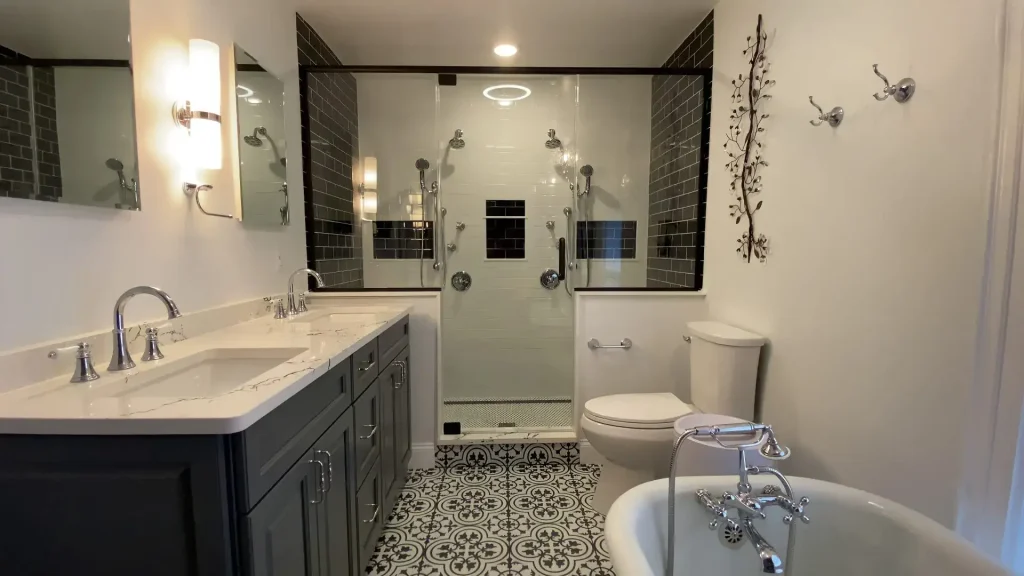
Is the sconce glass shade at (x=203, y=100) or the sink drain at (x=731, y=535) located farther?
the sconce glass shade at (x=203, y=100)

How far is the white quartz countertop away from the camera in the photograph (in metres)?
0.80

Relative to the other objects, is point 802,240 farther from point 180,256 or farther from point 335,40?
point 335,40

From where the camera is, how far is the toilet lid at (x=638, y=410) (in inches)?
74.5

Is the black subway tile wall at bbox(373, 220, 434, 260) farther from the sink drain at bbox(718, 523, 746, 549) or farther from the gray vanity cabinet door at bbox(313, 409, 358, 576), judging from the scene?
the sink drain at bbox(718, 523, 746, 549)

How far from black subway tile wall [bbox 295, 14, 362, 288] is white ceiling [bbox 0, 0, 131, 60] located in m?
1.21

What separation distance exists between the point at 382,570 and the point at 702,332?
1.56 meters

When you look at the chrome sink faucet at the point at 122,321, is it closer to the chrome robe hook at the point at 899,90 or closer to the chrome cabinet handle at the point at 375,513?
the chrome cabinet handle at the point at 375,513

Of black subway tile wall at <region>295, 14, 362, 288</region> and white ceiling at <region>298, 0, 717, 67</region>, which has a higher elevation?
white ceiling at <region>298, 0, 717, 67</region>

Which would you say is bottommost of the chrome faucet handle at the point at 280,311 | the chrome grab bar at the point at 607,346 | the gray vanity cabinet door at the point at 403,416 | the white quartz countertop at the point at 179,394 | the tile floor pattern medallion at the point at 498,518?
the tile floor pattern medallion at the point at 498,518

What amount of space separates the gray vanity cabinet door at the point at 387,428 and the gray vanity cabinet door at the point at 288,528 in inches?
25.2

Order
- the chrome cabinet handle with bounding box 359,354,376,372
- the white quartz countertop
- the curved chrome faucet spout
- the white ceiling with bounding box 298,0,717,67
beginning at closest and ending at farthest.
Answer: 1. the white quartz countertop
2. the curved chrome faucet spout
3. the chrome cabinet handle with bounding box 359,354,376,372
4. the white ceiling with bounding box 298,0,717,67

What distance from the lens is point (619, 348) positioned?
250cm

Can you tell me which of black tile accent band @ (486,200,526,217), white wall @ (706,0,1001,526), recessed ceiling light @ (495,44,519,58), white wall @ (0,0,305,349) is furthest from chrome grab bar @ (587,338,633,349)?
recessed ceiling light @ (495,44,519,58)

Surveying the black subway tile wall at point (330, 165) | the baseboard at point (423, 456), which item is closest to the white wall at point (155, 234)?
the black subway tile wall at point (330, 165)
